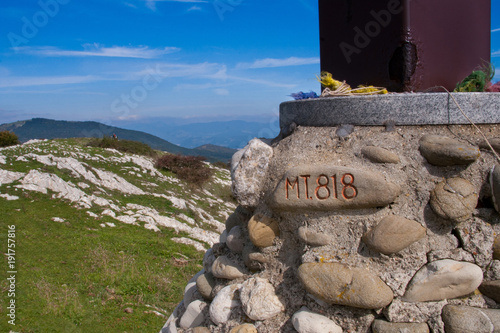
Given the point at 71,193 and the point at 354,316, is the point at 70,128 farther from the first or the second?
the point at 354,316

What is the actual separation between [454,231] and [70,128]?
4011 inches

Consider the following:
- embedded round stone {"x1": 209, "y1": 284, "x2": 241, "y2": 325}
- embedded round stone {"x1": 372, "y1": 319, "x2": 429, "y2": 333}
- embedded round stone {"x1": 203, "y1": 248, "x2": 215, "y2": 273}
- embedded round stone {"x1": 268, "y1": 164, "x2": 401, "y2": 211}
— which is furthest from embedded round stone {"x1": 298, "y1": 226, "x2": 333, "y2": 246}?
embedded round stone {"x1": 203, "y1": 248, "x2": 215, "y2": 273}

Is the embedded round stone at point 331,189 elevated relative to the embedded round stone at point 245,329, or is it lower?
elevated

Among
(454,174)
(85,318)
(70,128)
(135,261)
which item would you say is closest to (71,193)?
(135,261)

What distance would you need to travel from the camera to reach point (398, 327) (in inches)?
93.1

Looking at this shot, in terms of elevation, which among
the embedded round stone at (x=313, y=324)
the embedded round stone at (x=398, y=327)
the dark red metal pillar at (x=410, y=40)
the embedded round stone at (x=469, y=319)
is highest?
the dark red metal pillar at (x=410, y=40)

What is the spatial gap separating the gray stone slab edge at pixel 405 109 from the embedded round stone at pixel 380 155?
23 centimetres

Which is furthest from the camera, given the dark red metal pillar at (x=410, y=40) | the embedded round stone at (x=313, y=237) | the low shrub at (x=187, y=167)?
the low shrub at (x=187, y=167)

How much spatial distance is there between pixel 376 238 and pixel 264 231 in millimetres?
853

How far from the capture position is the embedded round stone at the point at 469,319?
7.48 feet

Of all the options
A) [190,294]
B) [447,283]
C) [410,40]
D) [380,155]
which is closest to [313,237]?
[380,155]

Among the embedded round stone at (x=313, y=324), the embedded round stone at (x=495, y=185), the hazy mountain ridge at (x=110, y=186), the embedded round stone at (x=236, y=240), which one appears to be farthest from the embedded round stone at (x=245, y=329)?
the hazy mountain ridge at (x=110, y=186)

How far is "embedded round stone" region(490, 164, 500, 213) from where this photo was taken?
2.49 m

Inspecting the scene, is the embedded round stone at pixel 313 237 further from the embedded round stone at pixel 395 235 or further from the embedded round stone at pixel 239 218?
the embedded round stone at pixel 239 218
